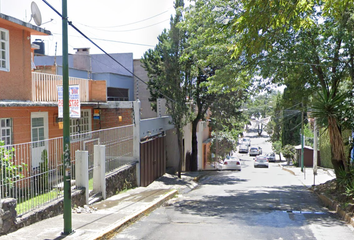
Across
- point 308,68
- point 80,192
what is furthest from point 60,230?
point 308,68

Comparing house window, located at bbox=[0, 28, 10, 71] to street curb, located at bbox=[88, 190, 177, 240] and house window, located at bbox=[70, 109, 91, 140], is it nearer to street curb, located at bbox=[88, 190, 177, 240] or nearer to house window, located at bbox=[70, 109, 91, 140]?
house window, located at bbox=[70, 109, 91, 140]

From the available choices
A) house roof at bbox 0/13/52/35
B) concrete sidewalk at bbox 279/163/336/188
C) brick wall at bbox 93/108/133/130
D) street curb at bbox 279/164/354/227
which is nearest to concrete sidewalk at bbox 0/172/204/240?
brick wall at bbox 93/108/133/130

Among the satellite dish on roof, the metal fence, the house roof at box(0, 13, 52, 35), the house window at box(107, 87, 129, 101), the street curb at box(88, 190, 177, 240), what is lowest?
the street curb at box(88, 190, 177, 240)

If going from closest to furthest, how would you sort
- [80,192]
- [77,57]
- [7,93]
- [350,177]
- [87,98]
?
[80,192] → [7,93] → [350,177] → [87,98] → [77,57]

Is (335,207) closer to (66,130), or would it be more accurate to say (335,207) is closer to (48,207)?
(48,207)

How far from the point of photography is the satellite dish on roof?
12539 mm

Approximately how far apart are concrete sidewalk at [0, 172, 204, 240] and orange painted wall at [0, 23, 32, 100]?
4.37 metres

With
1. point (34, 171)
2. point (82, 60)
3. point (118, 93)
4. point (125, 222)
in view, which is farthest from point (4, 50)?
point (82, 60)

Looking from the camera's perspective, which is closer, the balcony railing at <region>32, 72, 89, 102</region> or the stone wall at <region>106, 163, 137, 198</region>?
the stone wall at <region>106, 163, 137, 198</region>

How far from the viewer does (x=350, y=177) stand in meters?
13.6

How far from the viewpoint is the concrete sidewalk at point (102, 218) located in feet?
24.8

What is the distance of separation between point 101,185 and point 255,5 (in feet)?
23.5

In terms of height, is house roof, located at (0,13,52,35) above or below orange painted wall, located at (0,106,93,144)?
above

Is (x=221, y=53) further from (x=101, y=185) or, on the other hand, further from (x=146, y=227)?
(x=146, y=227)
